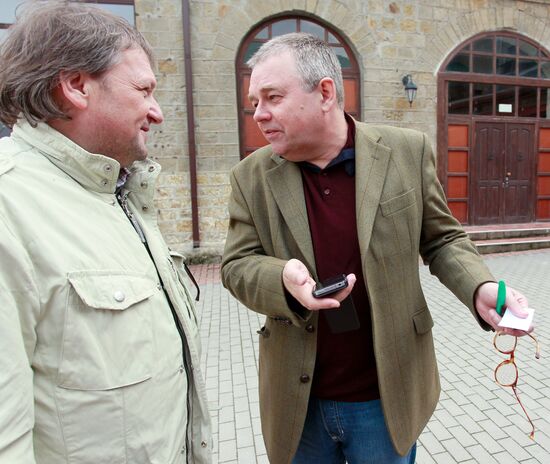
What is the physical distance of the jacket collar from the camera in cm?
112

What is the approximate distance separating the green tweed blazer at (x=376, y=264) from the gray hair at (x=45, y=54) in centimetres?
71

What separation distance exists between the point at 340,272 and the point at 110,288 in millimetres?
810

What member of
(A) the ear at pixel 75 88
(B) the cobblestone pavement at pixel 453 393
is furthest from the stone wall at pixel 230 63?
(A) the ear at pixel 75 88

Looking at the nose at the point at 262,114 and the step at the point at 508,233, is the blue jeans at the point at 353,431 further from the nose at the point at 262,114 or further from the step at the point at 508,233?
the step at the point at 508,233

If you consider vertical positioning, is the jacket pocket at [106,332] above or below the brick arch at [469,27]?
below

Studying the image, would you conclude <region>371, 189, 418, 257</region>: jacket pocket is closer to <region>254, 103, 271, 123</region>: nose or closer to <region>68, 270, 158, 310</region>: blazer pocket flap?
<region>254, 103, 271, 123</region>: nose

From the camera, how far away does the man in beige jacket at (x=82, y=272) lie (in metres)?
0.94

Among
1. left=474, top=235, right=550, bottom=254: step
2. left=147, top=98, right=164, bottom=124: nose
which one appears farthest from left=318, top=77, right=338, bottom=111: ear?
left=474, top=235, right=550, bottom=254: step

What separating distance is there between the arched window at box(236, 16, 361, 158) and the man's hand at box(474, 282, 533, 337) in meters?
7.10

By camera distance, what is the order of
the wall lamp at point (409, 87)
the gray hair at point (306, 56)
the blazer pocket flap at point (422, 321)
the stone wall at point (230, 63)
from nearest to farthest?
the gray hair at point (306, 56) → the blazer pocket flap at point (422, 321) → the stone wall at point (230, 63) → the wall lamp at point (409, 87)

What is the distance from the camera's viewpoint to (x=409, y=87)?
8.41 meters

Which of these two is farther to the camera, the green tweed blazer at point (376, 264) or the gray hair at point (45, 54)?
the green tweed blazer at point (376, 264)

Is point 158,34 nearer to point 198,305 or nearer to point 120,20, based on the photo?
point 198,305

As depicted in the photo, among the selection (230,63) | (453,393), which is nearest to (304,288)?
(453,393)
